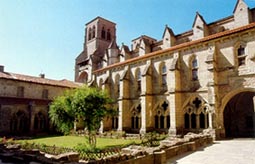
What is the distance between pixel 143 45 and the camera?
117ft

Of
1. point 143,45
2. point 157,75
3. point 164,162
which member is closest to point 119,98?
point 157,75

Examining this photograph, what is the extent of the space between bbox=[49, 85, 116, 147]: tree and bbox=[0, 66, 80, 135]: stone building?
14.7m

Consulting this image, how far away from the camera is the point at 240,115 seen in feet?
74.2

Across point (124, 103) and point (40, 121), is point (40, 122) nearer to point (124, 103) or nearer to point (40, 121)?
point (40, 121)

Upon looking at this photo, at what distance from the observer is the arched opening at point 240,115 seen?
22.0 m

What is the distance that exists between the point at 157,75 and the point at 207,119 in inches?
319

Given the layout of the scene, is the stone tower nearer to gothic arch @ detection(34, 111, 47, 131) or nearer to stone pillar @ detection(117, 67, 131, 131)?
gothic arch @ detection(34, 111, 47, 131)

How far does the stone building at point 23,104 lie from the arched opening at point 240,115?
86.1 feet

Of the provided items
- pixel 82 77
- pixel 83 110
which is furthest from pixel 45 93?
pixel 83 110

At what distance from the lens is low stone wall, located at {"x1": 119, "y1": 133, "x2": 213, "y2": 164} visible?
844 centimetres

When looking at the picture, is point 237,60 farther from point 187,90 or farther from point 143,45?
point 143,45

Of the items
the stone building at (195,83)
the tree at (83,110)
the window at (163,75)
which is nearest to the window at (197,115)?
the stone building at (195,83)

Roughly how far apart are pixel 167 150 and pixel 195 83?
13.0 meters

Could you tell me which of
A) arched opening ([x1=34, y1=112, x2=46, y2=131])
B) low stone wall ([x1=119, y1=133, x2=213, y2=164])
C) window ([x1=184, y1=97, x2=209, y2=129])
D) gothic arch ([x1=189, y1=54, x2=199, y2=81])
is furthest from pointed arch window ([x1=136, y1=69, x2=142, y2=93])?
arched opening ([x1=34, y1=112, x2=46, y2=131])
